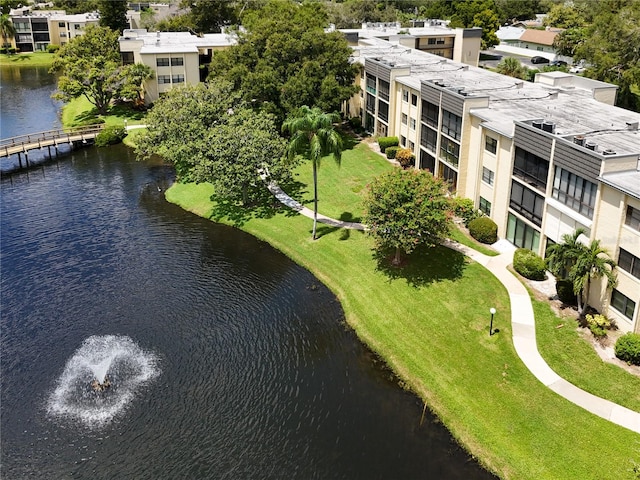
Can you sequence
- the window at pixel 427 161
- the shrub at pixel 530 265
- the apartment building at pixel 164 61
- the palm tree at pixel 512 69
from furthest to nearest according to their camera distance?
the palm tree at pixel 512 69 → the apartment building at pixel 164 61 → the window at pixel 427 161 → the shrub at pixel 530 265

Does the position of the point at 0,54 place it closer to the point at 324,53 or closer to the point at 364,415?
the point at 324,53

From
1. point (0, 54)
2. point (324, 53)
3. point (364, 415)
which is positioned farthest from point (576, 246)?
point (0, 54)

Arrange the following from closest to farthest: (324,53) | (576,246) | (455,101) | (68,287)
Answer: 1. (576,246)
2. (68,287)
3. (455,101)
4. (324,53)

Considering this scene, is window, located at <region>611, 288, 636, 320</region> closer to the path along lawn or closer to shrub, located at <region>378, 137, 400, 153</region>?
the path along lawn

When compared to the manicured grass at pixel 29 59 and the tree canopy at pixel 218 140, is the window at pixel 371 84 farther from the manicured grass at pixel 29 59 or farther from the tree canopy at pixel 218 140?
the manicured grass at pixel 29 59


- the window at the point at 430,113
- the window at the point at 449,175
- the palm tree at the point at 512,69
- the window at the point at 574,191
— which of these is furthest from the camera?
the palm tree at the point at 512,69

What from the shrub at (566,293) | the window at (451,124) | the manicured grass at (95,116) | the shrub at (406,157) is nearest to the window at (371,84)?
the shrub at (406,157)

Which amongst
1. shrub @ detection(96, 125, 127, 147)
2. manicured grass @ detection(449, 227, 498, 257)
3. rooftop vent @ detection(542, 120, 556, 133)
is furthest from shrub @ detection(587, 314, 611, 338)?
shrub @ detection(96, 125, 127, 147)
